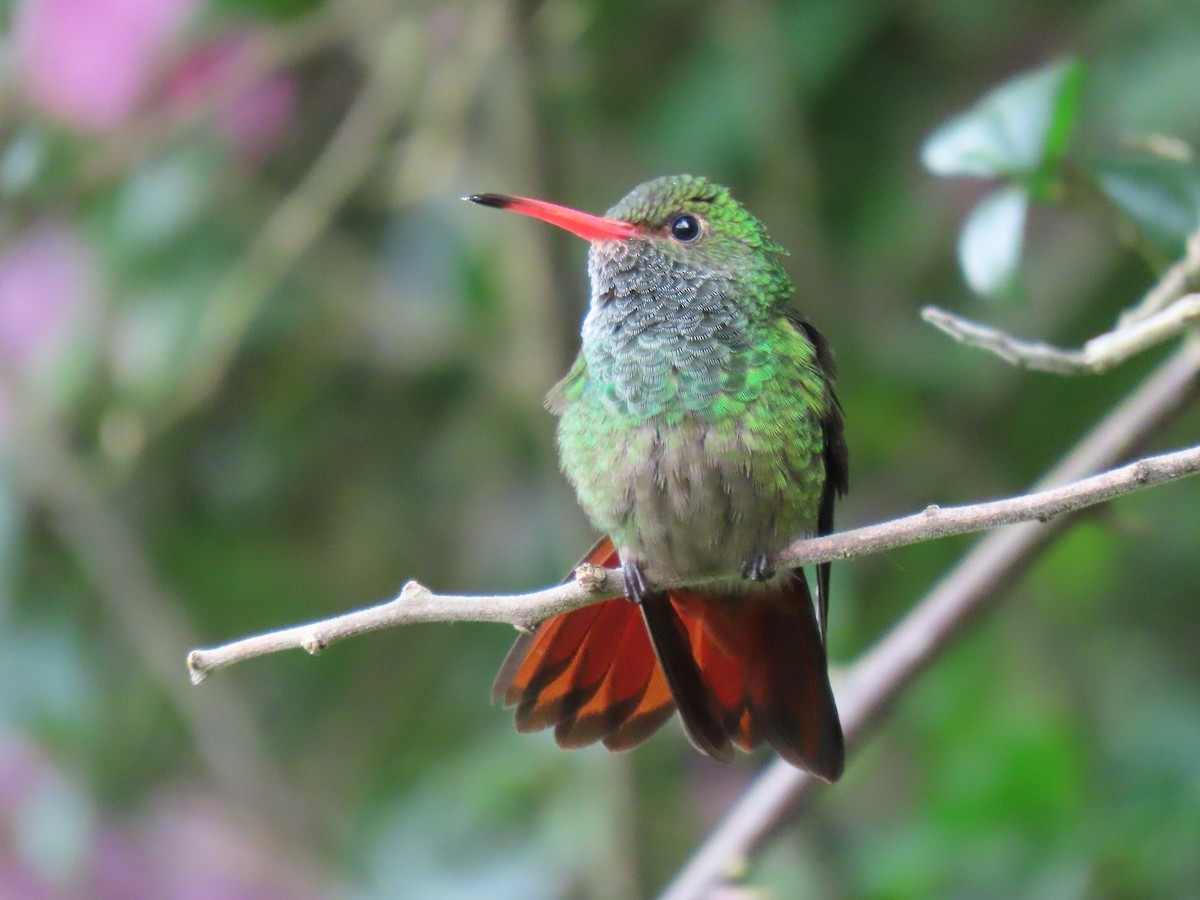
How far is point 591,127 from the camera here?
281cm

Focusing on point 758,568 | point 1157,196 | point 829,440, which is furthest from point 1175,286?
point 758,568

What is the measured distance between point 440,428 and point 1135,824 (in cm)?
148

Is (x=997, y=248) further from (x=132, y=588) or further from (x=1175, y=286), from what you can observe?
(x=132, y=588)

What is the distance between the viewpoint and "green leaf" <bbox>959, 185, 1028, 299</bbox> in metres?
1.66

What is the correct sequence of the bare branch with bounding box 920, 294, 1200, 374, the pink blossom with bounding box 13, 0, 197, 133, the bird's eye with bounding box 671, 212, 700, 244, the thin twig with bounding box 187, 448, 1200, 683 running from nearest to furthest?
the thin twig with bounding box 187, 448, 1200, 683 → the bare branch with bounding box 920, 294, 1200, 374 → the bird's eye with bounding box 671, 212, 700, 244 → the pink blossom with bounding box 13, 0, 197, 133

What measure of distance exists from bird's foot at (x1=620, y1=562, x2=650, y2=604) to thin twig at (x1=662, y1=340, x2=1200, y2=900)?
29 cm

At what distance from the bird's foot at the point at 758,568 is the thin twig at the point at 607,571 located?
291mm

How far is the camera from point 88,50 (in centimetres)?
242

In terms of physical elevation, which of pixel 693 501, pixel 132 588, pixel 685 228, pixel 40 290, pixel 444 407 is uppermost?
pixel 685 228

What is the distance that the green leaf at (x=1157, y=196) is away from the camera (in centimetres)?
163

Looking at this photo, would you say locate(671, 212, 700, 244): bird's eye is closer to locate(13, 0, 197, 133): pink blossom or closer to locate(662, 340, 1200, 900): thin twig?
locate(662, 340, 1200, 900): thin twig

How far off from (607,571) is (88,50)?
1570 millimetres

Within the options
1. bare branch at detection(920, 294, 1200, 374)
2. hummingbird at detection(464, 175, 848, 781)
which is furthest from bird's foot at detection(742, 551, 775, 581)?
bare branch at detection(920, 294, 1200, 374)

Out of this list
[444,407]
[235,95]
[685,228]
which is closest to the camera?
[685,228]
